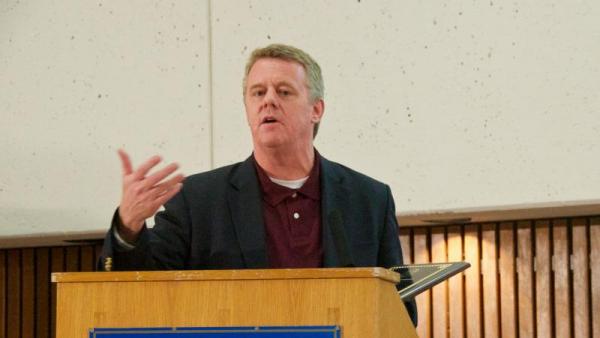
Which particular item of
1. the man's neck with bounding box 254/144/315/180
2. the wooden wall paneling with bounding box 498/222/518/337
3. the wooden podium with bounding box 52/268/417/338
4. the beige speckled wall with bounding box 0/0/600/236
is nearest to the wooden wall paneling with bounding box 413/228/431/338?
the wooden wall paneling with bounding box 498/222/518/337

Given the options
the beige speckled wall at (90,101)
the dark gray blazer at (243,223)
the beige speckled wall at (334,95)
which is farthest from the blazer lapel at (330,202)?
the beige speckled wall at (90,101)

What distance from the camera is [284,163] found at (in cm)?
328

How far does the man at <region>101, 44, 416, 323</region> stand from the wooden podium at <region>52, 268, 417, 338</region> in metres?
0.57

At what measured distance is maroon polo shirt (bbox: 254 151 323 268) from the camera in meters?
3.09

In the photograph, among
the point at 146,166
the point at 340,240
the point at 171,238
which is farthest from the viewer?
the point at 171,238

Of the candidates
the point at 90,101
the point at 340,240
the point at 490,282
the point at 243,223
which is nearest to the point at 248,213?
the point at 243,223

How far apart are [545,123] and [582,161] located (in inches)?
8.2

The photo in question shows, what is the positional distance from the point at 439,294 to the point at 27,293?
234 cm

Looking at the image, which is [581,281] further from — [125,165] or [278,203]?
[125,165]

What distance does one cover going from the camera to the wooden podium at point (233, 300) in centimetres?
226

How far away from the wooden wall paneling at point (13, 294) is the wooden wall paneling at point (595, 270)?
3.07 metres

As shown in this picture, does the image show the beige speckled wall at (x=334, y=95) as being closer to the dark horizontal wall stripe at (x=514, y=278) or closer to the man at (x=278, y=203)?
the dark horizontal wall stripe at (x=514, y=278)

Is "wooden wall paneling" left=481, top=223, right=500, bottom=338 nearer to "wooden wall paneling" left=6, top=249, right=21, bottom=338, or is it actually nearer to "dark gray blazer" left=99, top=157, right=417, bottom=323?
"dark gray blazer" left=99, top=157, right=417, bottom=323

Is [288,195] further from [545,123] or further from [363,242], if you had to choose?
[545,123]
